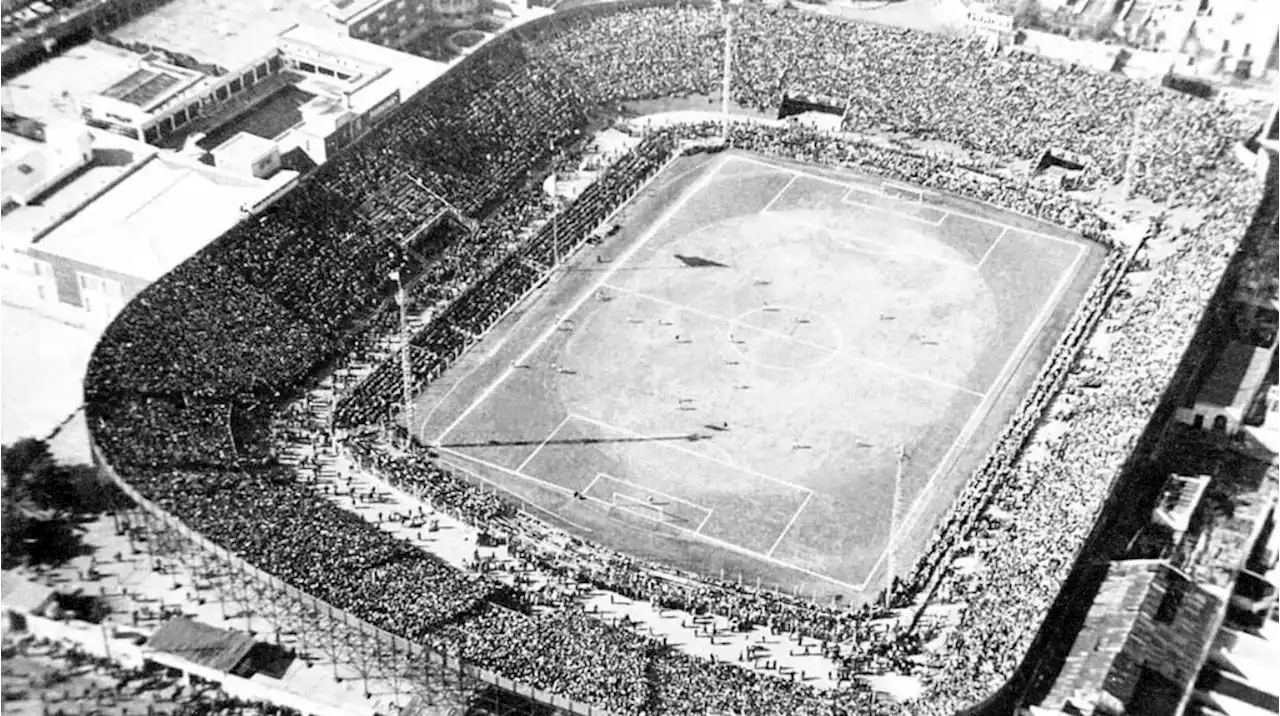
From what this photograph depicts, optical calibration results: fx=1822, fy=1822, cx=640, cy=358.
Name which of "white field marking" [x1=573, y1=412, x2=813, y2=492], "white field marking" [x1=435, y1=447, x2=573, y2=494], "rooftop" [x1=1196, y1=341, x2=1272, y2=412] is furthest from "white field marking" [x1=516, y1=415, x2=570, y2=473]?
"rooftop" [x1=1196, y1=341, x2=1272, y2=412]

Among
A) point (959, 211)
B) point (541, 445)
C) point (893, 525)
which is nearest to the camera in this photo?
point (893, 525)

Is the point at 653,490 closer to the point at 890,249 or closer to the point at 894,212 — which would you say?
the point at 890,249

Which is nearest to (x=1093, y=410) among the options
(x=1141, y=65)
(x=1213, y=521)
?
(x=1213, y=521)

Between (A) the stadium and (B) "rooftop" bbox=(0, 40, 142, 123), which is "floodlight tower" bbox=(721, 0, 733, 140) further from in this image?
(B) "rooftop" bbox=(0, 40, 142, 123)

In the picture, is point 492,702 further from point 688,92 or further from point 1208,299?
point 688,92

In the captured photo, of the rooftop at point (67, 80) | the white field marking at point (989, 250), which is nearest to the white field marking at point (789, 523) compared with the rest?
the white field marking at point (989, 250)

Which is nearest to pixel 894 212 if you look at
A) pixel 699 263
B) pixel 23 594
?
pixel 699 263

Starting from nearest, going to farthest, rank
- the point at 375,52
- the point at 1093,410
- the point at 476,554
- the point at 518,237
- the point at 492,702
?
1. the point at 492,702
2. the point at 476,554
3. the point at 1093,410
4. the point at 518,237
5. the point at 375,52
